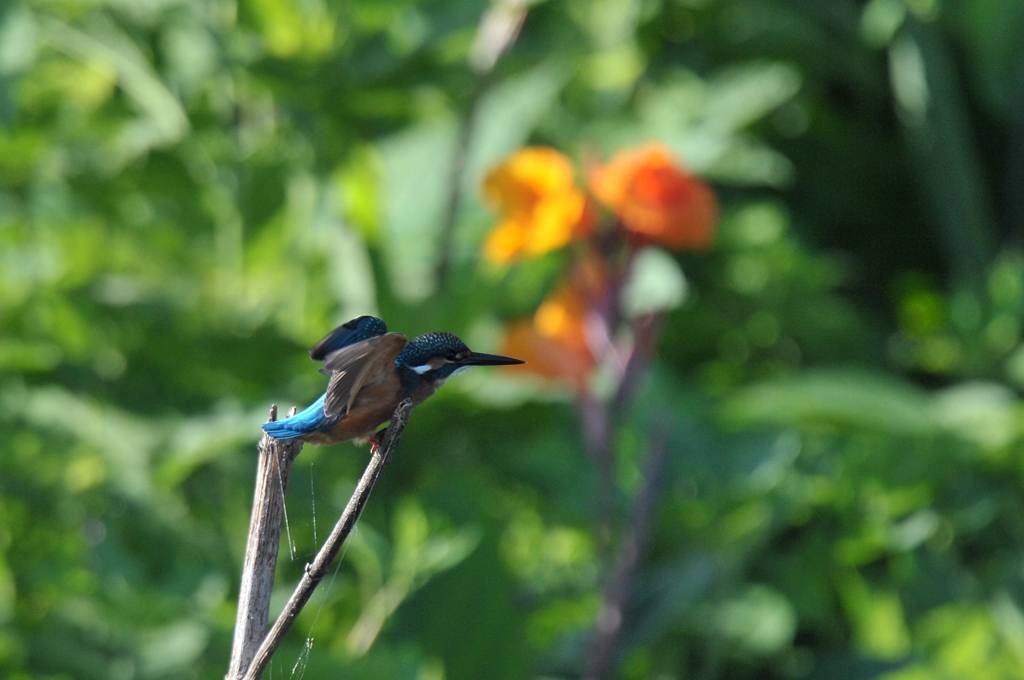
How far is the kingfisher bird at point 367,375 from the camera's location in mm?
399

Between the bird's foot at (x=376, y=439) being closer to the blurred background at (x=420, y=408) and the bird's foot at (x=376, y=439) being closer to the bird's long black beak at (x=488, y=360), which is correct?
the bird's long black beak at (x=488, y=360)

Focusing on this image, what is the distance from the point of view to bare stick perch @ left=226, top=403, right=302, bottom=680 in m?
0.43

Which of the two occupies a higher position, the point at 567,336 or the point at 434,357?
the point at 567,336

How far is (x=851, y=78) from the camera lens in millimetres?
2639

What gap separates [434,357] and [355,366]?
1.1 inches

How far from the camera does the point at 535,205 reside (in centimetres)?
149

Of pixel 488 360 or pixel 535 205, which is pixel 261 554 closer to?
pixel 488 360

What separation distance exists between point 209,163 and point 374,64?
204 mm

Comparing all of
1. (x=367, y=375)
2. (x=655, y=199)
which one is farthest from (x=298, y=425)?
(x=655, y=199)

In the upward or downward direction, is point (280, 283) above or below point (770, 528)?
above

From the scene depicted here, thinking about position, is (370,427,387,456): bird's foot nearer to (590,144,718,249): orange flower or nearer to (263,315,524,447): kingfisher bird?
(263,315,524,447): kingfisher bird

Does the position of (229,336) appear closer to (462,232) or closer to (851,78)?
(462,232)

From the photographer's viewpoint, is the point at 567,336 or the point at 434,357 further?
the point at 567,336

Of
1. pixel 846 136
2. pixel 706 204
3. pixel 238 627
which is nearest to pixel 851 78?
pixel 846 136
